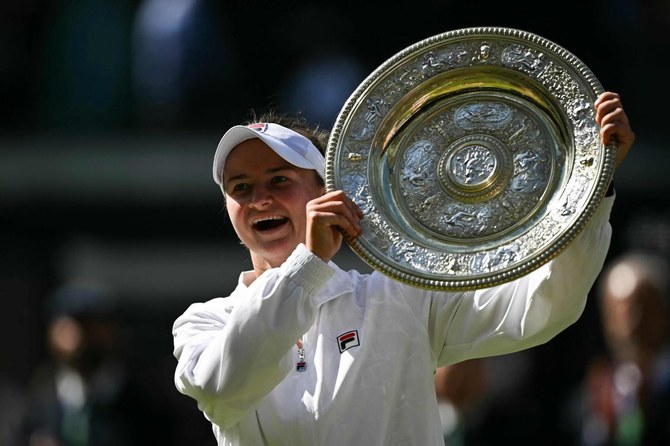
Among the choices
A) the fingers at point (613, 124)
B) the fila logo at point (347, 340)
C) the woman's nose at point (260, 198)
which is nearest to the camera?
the fingers at point (613, 124)

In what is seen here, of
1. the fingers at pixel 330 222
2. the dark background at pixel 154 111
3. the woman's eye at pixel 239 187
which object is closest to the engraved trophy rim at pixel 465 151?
the fingers at pixel 330 222

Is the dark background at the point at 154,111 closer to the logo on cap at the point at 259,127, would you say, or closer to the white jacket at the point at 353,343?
the logo on cap at the point at 259,127

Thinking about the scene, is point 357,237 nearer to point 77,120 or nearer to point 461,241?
point 461,241

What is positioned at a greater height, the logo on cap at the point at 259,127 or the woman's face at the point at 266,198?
the logo on cap at the point at 259,127

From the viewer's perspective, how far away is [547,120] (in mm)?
3943

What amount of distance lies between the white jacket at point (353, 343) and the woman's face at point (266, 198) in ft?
0.48

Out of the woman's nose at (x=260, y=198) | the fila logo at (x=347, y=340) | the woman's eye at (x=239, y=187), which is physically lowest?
the fila logo at (x=347, y=340)

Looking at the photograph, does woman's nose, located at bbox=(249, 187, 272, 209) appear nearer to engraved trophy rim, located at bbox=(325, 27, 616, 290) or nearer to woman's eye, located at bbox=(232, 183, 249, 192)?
woman's eye, located at bbox=(232, 183, 249, 192)

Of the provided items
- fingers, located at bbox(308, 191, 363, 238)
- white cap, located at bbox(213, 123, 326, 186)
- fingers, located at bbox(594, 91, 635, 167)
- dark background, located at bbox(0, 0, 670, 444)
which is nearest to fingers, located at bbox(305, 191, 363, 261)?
fingers, located at bbox(308, 191, 363, 238)

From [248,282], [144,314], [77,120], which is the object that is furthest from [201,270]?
[248,282]

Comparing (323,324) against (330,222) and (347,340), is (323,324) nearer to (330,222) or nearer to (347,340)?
(347,340)

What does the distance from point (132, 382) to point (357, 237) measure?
3441 mm

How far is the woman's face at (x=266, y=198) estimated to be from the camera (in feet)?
13.7

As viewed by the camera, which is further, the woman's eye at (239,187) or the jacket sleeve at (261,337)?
the woman's eye at (239,187)
